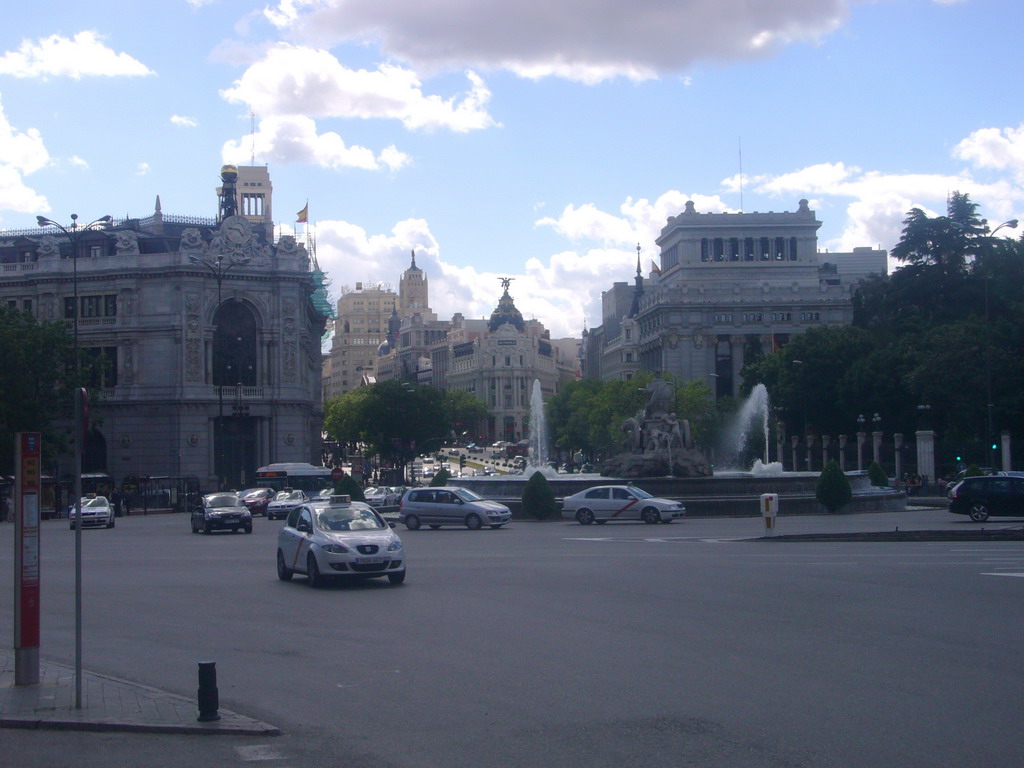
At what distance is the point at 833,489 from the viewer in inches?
1695

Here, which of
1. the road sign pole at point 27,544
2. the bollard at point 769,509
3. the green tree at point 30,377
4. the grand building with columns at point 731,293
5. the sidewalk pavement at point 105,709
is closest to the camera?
the sidewalk pavement at point 105,709

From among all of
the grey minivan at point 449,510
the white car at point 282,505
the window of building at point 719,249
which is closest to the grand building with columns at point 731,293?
the window of building at point 719,249

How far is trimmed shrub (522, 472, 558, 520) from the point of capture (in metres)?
42.9

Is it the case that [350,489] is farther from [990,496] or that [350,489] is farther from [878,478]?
[878,478]

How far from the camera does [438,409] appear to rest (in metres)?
110

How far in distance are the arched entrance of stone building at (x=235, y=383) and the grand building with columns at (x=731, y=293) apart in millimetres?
42682

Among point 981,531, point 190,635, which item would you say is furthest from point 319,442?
point 190,635

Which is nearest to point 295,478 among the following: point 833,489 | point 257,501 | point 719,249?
point 257,501

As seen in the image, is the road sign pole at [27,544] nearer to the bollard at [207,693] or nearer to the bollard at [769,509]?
the bollard at [207,693]

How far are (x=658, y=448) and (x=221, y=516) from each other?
1847 cm

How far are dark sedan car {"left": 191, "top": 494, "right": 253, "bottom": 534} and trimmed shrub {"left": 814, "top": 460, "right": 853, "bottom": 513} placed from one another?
67.3 ft

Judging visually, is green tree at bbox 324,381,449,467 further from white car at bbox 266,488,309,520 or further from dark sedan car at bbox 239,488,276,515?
white car at bbox 266,488,309,520

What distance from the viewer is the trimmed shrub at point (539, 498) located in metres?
42.9

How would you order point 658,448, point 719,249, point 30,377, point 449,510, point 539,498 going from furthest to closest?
point 719,249
point 30,377
point 658,448
point 539,498
point 449,510
